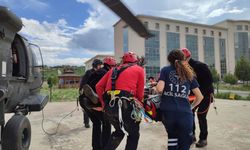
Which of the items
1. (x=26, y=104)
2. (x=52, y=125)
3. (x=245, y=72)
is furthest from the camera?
(x=245, y=72)

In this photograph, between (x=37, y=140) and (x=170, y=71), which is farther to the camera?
(x=37, y=140)

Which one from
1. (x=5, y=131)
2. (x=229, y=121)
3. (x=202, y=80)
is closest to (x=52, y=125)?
(x=5, y=131)

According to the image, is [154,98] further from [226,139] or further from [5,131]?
[226,139]

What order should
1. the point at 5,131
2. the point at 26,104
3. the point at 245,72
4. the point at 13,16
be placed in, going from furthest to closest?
the point at 245,72 < the point at 26,104 < the point at 5,131 < the point at 13,16

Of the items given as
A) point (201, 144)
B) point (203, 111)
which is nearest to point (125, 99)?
point (203, 111)

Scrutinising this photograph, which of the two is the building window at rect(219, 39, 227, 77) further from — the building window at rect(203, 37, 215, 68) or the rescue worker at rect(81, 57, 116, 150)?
the rescue worker at rect(81, 57, 116, 150)

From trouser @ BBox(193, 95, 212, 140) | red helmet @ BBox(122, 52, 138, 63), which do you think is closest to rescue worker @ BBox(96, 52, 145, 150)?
red helmet @ BBox(122, 52, 138, 63)

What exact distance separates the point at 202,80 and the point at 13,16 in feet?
11.0

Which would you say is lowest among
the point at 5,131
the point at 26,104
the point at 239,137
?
the point at 239,137

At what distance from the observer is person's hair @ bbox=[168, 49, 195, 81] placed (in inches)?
140

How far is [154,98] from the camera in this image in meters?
3.96

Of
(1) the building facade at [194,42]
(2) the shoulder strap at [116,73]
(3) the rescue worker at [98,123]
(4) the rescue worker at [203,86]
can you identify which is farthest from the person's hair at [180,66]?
(1) the building facade at [194,42]

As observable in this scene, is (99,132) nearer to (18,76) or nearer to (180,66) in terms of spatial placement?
(18,76)

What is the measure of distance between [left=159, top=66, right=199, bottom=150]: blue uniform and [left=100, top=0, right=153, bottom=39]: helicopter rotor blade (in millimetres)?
768
